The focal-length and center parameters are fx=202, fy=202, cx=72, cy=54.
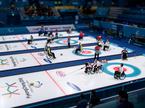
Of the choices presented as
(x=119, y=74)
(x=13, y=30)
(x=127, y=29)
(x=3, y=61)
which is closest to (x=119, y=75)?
(x=119, y=74)

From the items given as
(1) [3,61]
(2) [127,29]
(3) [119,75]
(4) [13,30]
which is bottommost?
(3) [119,75]

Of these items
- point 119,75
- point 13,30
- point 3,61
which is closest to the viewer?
point 119,75

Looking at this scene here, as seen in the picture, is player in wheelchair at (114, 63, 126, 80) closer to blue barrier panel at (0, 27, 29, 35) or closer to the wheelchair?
the wheelchair

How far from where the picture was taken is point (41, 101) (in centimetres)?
1110

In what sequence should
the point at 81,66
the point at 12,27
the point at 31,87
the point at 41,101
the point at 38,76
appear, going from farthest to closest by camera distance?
the point at 12,27 → the point at 81,66 → the point at 38,76 → the point at 31,87 → the point at 41,101

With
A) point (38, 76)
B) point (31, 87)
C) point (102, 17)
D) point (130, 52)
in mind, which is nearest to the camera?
point (31, 87)

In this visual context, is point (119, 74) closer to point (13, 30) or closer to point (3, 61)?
point (3, 61)

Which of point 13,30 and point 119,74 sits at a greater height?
point 13,30

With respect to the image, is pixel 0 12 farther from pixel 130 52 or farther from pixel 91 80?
pixel 91 80

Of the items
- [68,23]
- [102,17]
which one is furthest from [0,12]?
[102,17]

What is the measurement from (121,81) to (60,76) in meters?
4.25

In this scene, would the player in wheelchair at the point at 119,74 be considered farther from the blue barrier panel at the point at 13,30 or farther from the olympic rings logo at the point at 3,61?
the blue barrier panel at the point at 13,30

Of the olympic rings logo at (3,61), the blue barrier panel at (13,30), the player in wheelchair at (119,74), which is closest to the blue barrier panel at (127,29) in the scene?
the blue barrier panel at (13,30)

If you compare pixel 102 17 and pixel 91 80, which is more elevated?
pixel 102 17
